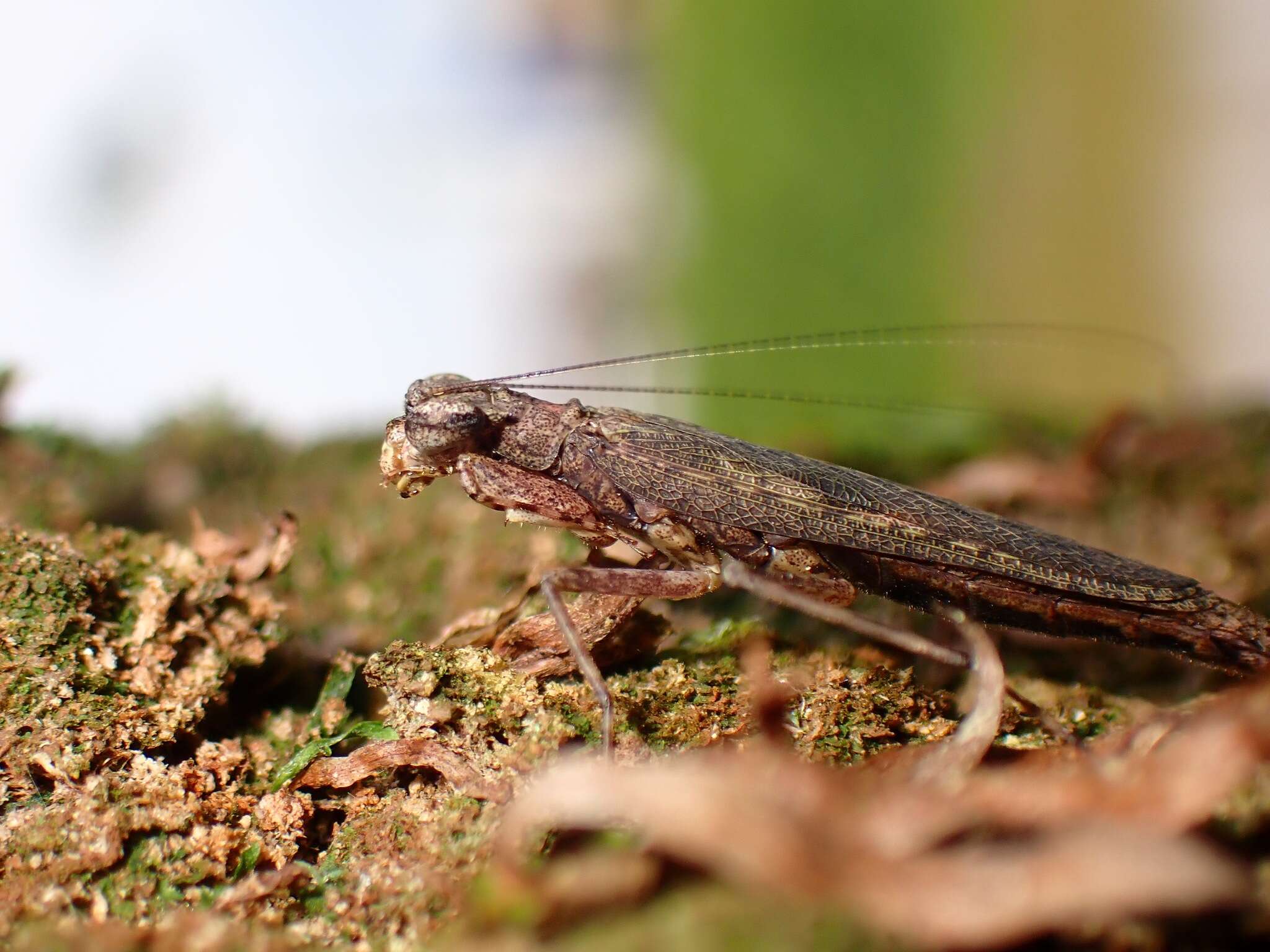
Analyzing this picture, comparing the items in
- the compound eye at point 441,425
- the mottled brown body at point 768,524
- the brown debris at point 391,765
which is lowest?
the brown debris at point 391,765

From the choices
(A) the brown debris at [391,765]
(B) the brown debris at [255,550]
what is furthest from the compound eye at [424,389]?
(A) the brown debris at [391,765]

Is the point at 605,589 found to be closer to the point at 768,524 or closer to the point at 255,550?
the point at 768,524

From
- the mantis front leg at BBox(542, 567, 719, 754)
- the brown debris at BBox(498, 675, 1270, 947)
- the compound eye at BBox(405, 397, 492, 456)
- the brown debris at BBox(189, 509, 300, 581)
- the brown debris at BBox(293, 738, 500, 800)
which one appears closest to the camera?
the brown debris at BBox(498, 675, 1270, 947)

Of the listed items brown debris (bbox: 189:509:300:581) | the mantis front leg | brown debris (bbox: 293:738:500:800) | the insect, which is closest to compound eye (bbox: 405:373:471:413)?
the insect

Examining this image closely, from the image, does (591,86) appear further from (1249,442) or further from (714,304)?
(1249,442)

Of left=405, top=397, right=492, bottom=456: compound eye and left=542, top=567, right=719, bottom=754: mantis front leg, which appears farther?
left=405, top=397, right=492, bottom=456: compound eye

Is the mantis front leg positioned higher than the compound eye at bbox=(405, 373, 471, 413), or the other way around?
the compound eye at bbox=(405, 373, 471, 413)

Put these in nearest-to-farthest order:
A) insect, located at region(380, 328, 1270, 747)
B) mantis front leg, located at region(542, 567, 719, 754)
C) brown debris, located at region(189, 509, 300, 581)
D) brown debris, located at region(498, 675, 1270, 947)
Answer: brown debris, located at region(498, 675, 1270, 947)
mantis front leg, located at region(542, 567, 719, 754)
brown debris, located at region(189, 509, 300, 581)
insect, located at region(380, 328, 1270, 747)

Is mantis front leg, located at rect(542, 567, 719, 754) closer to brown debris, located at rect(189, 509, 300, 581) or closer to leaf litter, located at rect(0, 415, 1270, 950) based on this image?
leaf litter, located at rect(0, 415, 1270, 950)

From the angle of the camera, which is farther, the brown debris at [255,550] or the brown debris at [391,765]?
the brown debris at [255,550]

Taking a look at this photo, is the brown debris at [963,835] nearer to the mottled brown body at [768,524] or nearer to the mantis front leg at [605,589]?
the mantis front leg at [605,589]
